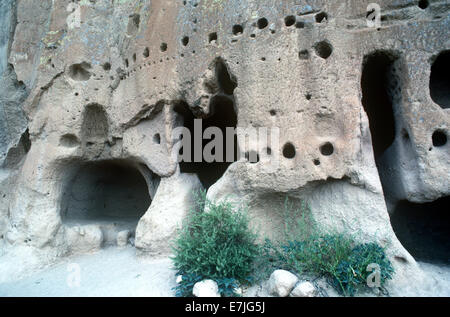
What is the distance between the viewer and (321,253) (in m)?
2.75

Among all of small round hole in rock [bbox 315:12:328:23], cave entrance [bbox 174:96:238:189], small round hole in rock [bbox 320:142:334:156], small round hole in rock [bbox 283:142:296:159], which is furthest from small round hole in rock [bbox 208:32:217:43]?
small round hole in rock [bbox 320:142:334:156]

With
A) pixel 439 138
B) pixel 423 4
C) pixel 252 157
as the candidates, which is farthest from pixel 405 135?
pixel 252 157

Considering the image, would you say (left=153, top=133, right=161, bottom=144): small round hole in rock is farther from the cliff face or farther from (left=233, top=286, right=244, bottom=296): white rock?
(left=233, top=286, right=244, bottom=296): white rock

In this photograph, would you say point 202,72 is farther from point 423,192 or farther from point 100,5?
point 423,192

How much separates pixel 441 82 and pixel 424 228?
221 cm

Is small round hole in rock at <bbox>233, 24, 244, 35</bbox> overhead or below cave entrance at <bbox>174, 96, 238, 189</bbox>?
overhead

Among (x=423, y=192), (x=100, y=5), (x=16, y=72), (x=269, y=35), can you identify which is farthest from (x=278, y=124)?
(x=16, y=72)

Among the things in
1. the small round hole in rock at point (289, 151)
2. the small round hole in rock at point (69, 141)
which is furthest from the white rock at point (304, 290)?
the small round hole in rock at point (69, 141)

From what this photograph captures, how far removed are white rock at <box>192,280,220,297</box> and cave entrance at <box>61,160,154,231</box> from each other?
7.99 ft

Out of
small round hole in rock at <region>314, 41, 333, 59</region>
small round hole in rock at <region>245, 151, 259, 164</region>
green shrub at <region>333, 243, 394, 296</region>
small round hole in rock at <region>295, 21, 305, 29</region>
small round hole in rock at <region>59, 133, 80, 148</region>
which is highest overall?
small round hole in rock at <region>295, 21, 305, 29</region>

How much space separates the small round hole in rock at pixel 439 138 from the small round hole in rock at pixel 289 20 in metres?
2.17

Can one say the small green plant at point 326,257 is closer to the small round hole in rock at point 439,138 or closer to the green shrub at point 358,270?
the green shrub at point 358,270

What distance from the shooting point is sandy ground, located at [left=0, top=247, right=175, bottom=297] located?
118 inches

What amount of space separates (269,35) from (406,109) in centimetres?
186
